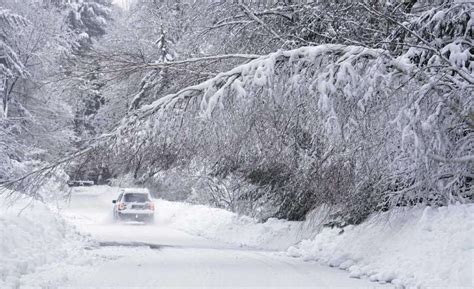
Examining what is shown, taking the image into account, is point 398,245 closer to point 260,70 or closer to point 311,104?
point 311,104

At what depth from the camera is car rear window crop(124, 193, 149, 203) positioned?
2697cm

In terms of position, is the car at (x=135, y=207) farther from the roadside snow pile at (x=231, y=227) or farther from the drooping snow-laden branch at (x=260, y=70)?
the drooping snow-laden branch at (x=260, y=70)

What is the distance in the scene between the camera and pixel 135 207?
26.7 meters

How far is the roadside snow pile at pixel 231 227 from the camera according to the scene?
753 inches

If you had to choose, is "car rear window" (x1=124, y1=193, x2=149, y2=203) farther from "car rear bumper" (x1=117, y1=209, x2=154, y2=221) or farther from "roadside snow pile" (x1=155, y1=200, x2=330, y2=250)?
"roadside snow pile" (x1=155, y1=200, x2=330, y2=250)

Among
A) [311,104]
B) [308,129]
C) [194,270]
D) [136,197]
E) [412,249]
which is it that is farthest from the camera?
[136,197]

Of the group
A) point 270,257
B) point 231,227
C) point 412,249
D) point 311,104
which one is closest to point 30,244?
point 270,257

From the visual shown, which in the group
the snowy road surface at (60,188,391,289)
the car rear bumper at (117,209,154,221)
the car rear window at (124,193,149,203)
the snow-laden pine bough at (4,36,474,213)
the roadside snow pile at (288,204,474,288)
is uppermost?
the snow-laden pine bough at (4,36,474,213)

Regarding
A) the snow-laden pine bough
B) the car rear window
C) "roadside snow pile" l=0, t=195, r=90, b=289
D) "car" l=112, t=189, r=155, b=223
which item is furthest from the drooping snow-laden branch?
the car rear window

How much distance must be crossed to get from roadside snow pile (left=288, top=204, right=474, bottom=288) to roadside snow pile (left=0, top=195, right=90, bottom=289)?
5691 mm

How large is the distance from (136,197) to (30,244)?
44.0 ft

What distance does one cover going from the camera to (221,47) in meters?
14.4

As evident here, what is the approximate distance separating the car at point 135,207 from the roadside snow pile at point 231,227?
5.97 ft

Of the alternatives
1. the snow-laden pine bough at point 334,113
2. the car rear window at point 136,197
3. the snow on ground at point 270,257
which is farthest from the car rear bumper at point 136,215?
the snow-laden pine bough at point 334,113
